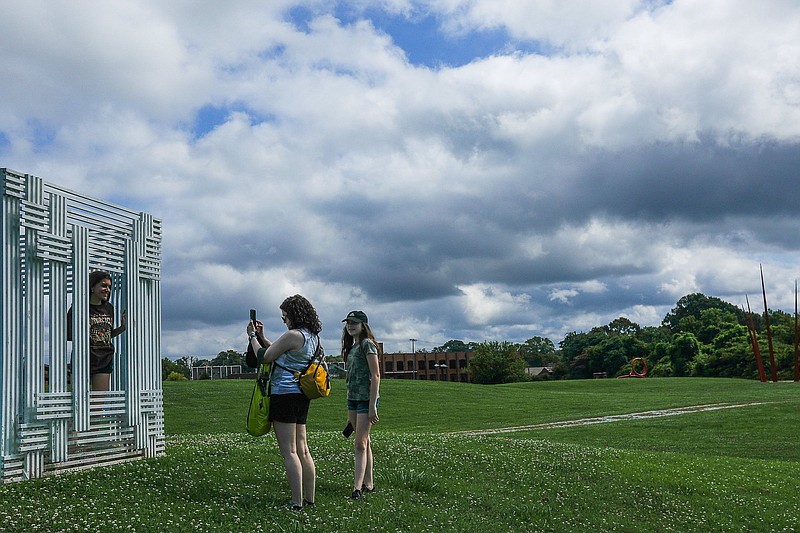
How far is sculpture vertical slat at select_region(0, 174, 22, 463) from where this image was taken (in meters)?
11.5

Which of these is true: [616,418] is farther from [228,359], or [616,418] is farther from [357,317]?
[228,359]

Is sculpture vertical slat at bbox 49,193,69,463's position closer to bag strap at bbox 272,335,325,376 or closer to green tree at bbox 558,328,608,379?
bag strap at bbox 272,335,325,376

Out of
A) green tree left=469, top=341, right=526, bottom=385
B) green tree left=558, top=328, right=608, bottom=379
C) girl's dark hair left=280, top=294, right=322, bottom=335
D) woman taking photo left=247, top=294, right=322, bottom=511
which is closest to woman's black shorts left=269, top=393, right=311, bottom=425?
woman taking photo left=247, top=294, right=322, bottom=511

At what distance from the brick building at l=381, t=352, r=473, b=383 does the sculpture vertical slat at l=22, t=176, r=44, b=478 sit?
13206 cm

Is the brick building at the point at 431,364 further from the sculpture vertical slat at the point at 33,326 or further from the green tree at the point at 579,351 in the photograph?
the sculpture vertical slat at the point at 33,326

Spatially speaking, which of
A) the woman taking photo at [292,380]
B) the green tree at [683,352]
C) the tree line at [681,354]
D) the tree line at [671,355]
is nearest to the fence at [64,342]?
the woman taking photo at [292,380]

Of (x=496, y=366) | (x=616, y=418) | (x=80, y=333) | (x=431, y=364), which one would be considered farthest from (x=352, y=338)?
(x=431, y=364)

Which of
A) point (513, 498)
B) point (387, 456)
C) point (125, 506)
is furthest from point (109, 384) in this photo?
point (513, 498)

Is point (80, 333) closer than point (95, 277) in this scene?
Yes

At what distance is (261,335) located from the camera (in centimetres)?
1061

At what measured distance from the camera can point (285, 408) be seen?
32.5 feet

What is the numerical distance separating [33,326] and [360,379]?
5102 millimetres

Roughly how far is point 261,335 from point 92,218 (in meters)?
4.58

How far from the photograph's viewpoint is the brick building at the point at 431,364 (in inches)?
5669
